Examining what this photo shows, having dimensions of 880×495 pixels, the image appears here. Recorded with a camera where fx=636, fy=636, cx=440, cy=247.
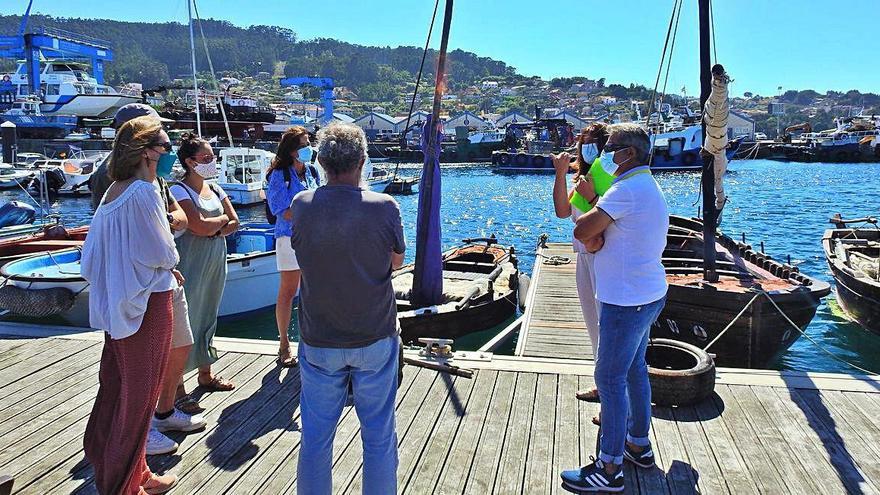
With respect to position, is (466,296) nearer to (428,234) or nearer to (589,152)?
(428,234)

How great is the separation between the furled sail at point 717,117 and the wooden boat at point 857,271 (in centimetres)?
412

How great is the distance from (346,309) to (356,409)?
415 mm

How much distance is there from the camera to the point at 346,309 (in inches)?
94.3

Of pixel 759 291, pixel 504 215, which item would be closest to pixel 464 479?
pixel 759 291

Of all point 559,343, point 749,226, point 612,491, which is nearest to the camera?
point 612,491

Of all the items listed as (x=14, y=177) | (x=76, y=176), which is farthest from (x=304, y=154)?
(x=76, y=176)

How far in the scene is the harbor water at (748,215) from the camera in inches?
Answer: 392

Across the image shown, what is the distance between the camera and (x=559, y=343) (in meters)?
6.89

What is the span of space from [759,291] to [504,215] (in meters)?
23.7

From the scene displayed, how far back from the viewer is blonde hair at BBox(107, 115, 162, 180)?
9.04 feet

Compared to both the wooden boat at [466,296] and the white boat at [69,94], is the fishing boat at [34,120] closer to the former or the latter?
the white boat at [69,94]

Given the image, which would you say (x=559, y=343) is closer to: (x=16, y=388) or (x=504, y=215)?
(x=16, y=388)

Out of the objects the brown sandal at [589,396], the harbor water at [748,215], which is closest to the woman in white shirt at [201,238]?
the brown sandal at [589,396]

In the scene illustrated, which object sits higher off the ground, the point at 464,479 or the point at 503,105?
the point at 503,105
